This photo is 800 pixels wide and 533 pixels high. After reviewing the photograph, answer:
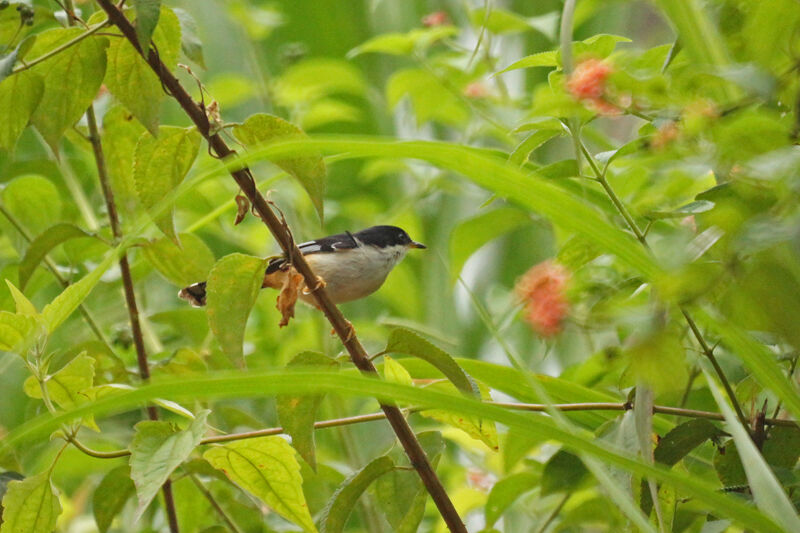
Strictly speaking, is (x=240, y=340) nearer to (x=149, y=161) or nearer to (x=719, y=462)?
(x=149, y=161)

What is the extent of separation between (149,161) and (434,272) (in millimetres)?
2796

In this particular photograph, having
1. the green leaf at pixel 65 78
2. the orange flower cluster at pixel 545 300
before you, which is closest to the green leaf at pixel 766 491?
the orange flower cluster at pixel 545 300

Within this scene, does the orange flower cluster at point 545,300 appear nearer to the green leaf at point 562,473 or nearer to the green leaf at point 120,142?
the green leaf at point 562,473

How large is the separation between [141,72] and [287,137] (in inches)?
8.7

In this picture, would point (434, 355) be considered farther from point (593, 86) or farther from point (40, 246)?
point (40, 246)

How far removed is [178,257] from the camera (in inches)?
61.4

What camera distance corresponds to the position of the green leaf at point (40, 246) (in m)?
1.46

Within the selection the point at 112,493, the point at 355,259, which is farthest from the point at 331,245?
the point at 112,493

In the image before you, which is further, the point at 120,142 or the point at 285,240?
the point at 120,142

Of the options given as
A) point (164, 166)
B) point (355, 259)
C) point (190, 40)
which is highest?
point (190, 40)

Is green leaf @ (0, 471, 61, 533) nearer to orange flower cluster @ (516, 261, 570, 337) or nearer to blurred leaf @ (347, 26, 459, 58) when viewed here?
orange flower cluster @ (516, 261, 570, 337)

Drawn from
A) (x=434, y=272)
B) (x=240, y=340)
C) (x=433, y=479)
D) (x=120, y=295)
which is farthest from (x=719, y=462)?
(x=434, y=272)

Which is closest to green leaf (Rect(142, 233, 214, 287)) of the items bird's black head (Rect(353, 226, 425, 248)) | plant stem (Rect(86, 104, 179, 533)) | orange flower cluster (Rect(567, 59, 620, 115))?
plant stem (Rect(86, 104, 179, 533))

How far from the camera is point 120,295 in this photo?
2.08m
